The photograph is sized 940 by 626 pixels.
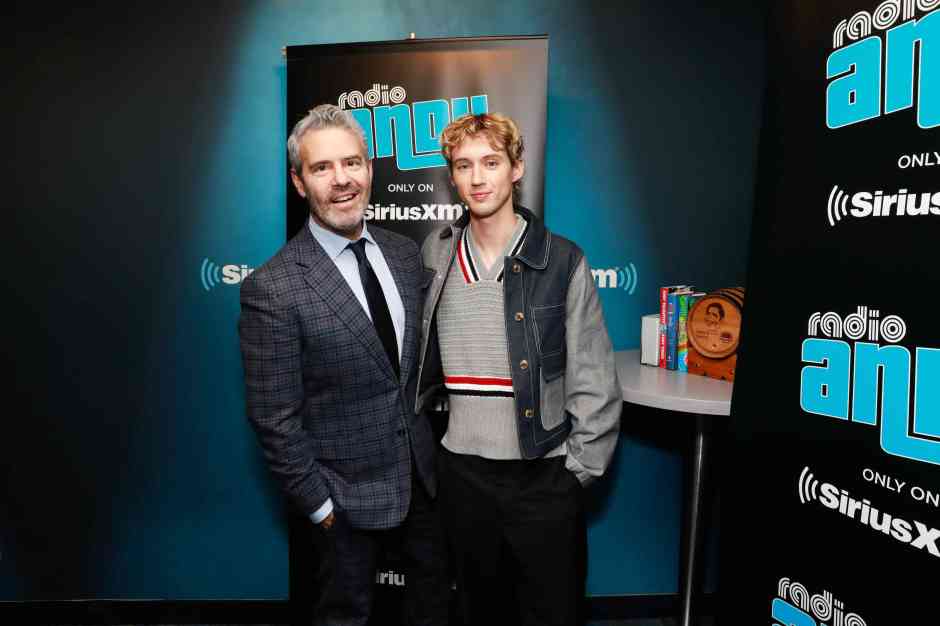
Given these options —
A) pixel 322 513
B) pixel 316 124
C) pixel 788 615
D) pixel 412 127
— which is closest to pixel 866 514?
pixel 788 615

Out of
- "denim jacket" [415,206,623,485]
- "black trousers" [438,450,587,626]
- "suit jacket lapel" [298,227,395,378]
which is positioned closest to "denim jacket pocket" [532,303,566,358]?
"denim jacket" [415,206,623,485]

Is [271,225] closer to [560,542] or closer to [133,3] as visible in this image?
[133,3]

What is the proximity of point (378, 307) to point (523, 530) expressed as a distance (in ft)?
2.47

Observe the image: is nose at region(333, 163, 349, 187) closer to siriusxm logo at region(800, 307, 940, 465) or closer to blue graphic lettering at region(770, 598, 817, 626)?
siriusxm logo at region(800, 307, 940, 465)

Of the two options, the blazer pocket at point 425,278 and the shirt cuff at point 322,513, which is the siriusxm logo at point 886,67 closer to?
the blazer pocket at point 425,278

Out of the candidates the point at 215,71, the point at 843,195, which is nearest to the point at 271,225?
the point at 215,71

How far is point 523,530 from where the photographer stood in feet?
5.33

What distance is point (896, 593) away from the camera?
1.26 m

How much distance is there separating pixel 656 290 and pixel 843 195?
1220 millimetres

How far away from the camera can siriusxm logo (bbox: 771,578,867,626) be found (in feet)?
4.47

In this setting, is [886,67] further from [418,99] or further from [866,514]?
[418,99]

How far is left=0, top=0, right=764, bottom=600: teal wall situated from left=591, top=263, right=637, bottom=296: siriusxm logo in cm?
2

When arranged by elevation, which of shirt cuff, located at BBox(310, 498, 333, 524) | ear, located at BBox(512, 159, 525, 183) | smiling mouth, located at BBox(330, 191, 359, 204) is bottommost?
shirt cuff, located at BBox(310, 498, 333, 524)

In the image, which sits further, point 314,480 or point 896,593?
point 314,480
